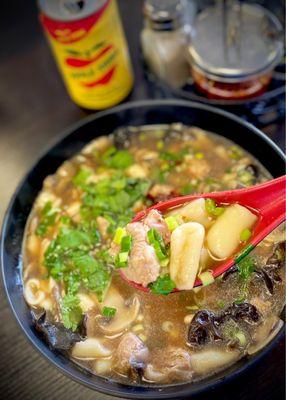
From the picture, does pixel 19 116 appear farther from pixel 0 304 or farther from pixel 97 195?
pixel 0 304

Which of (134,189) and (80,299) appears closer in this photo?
(80,299)

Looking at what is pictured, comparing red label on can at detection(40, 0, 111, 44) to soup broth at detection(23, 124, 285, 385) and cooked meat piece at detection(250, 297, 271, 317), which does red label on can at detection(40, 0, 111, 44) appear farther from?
cooked meat piece at detection(250, 297, 271, 317)

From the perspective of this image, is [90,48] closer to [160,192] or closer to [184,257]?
[160,192]

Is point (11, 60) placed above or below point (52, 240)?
above

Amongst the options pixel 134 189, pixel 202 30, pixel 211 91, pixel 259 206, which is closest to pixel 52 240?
pixel 134 189

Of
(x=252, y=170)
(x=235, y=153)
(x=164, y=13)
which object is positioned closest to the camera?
(x=252, y=170)

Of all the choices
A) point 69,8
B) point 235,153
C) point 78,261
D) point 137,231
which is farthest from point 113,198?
point 69,8
